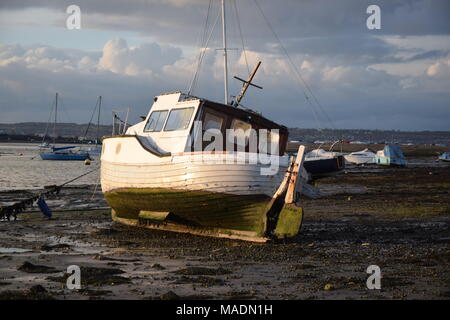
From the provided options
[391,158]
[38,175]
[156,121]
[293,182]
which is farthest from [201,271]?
[391,158]

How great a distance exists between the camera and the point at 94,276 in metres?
10.9

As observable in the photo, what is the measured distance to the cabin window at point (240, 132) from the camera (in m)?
16.6

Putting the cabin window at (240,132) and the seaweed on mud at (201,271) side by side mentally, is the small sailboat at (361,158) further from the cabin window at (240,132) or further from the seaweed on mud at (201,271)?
the seaweed on mud at (201,271)

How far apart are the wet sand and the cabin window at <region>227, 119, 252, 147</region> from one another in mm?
2751

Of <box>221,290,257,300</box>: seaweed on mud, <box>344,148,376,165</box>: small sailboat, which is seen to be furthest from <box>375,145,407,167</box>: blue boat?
<box>221,290,257,300</box>: seaweed on mud

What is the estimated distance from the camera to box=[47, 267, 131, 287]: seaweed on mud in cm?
1044

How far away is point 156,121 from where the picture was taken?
1750 centimetres

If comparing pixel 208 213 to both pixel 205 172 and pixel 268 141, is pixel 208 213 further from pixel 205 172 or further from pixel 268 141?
pixel 268 141

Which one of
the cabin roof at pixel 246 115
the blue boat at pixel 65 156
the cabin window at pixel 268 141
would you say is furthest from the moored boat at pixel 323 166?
the blue boat at pixel 65 156

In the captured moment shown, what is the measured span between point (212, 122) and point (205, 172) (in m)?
1.91

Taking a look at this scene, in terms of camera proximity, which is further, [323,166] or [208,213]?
[323,166]

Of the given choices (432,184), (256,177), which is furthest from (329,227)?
(432,184)
